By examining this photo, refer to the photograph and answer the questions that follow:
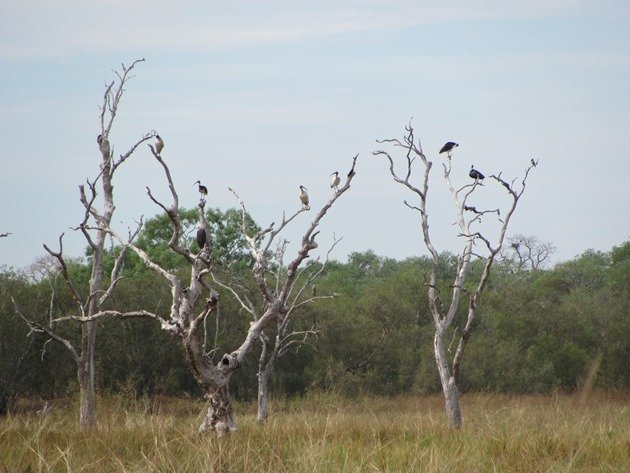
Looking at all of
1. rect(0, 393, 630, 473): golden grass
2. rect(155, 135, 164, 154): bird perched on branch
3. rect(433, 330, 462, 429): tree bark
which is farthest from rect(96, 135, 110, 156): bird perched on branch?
rect(0, 393, 630, 473): golden grass

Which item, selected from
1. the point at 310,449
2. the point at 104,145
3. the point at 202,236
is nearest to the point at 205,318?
the point at 202,236

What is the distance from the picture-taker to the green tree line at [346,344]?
2350cm

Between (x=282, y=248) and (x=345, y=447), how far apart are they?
9959 mm

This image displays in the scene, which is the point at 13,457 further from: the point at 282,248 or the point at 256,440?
the point at 282,248

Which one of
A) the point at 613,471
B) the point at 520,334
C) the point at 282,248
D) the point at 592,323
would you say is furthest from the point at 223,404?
the point at 592,323

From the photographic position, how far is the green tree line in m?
23.5

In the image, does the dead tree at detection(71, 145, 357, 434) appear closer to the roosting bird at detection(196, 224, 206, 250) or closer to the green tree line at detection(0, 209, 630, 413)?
the roosting bird at detection(196, 224, 206, 250)

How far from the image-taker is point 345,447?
805cm

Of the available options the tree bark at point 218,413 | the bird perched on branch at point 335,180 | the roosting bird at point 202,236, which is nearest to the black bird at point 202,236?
the roosting bird at point 202,236

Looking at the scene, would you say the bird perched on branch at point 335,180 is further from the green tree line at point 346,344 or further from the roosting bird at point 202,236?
the green tree line at point 346,344

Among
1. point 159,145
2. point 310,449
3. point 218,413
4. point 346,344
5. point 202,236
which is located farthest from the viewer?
point 346,344

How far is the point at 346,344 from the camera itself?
2908 cm

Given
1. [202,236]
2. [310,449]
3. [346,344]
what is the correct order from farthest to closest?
[346,344] → [202,236] → [310,449]

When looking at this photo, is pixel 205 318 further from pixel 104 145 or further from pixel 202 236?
pixel 104 145
